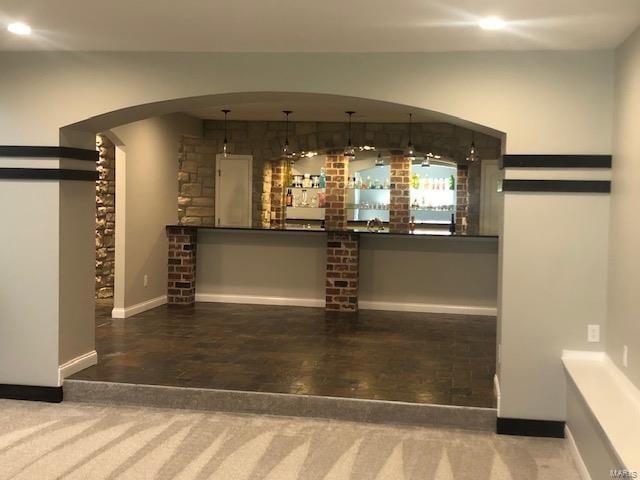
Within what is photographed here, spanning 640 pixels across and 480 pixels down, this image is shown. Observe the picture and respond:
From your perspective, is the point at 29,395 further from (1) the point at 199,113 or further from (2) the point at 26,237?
(1) the point at 199,113

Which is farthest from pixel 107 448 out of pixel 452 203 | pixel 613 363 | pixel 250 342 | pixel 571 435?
pixel 452 203

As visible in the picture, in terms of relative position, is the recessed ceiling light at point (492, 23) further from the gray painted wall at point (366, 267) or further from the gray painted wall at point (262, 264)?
the gray painted wall at point (262, 264)

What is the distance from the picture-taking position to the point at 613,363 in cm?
414

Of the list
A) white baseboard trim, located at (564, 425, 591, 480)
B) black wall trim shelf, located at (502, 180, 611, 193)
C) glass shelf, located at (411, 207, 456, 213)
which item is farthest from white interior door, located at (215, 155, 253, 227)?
white baseboard trim, located at (564, 425, 591, 480)

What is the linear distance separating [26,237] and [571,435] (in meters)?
3.96

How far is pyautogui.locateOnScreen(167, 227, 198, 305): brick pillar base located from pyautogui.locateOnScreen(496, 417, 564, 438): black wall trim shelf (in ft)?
16.1

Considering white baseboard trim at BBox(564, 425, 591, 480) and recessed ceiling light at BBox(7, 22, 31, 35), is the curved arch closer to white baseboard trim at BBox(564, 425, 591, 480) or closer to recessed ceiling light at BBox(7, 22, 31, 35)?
recessed ceiling light at BBox(7, 22, 31, 35)

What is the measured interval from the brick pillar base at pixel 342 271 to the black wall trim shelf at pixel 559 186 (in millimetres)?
3746

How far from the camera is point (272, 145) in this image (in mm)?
10000

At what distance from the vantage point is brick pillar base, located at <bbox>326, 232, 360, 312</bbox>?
26.6ft

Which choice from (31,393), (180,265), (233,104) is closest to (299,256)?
(180,265)

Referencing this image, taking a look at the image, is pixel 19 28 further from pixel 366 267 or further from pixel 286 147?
pixel 286 147

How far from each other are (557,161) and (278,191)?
665cm

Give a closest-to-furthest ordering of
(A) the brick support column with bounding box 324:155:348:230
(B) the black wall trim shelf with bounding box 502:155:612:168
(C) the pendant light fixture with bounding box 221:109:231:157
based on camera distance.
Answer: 1. (B) the black wall trim shelf with bounding box 502:155:612:168
2. (C) the pendant light fixture with bounding box 221:109:231:157
3. (A) the brick support column with bounding box 324:155:348:230
